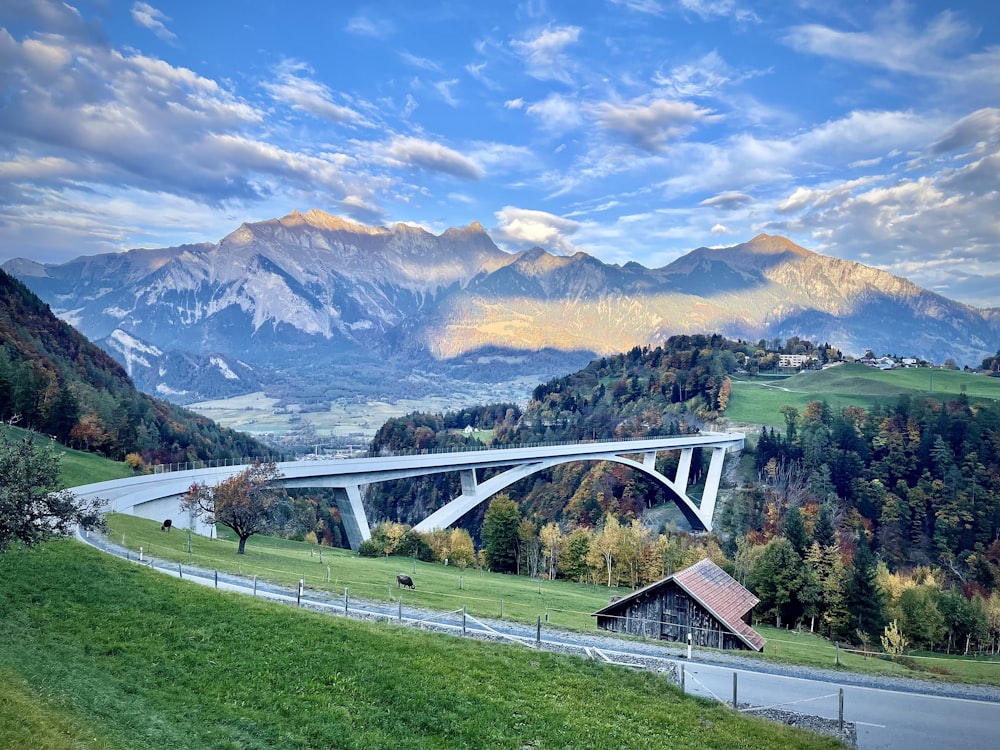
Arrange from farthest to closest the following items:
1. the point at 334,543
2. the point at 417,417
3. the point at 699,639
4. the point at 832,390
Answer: the point at 417,417
the point at 832,390
the point at 334,543
the point at 699,639

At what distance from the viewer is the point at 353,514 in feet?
201

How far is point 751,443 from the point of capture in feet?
397

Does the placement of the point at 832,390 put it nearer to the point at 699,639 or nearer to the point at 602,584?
the point at 602,584

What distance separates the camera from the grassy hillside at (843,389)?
136 meters

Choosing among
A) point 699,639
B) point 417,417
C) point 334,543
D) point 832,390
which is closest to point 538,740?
point 699,639

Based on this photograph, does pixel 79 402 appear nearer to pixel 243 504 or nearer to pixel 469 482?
pixel 469 482

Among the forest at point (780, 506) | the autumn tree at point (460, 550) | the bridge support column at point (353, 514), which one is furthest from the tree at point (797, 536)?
the bridge support column at point (353, 514)

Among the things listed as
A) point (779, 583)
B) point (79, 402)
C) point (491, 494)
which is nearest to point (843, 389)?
point (491, 494)

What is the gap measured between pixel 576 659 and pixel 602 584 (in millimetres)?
44062

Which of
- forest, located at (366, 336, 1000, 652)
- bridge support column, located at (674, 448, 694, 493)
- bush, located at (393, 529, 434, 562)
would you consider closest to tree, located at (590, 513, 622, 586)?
forest, located at (366, 336, 1000, 652)

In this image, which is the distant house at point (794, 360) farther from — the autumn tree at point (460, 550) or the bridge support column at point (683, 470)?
the autumn tree at point (460, 550)

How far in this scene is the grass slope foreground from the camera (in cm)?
1234

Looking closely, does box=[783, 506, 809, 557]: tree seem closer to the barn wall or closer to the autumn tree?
the autumn tree

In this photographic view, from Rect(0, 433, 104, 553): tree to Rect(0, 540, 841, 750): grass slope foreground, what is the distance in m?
2.05
